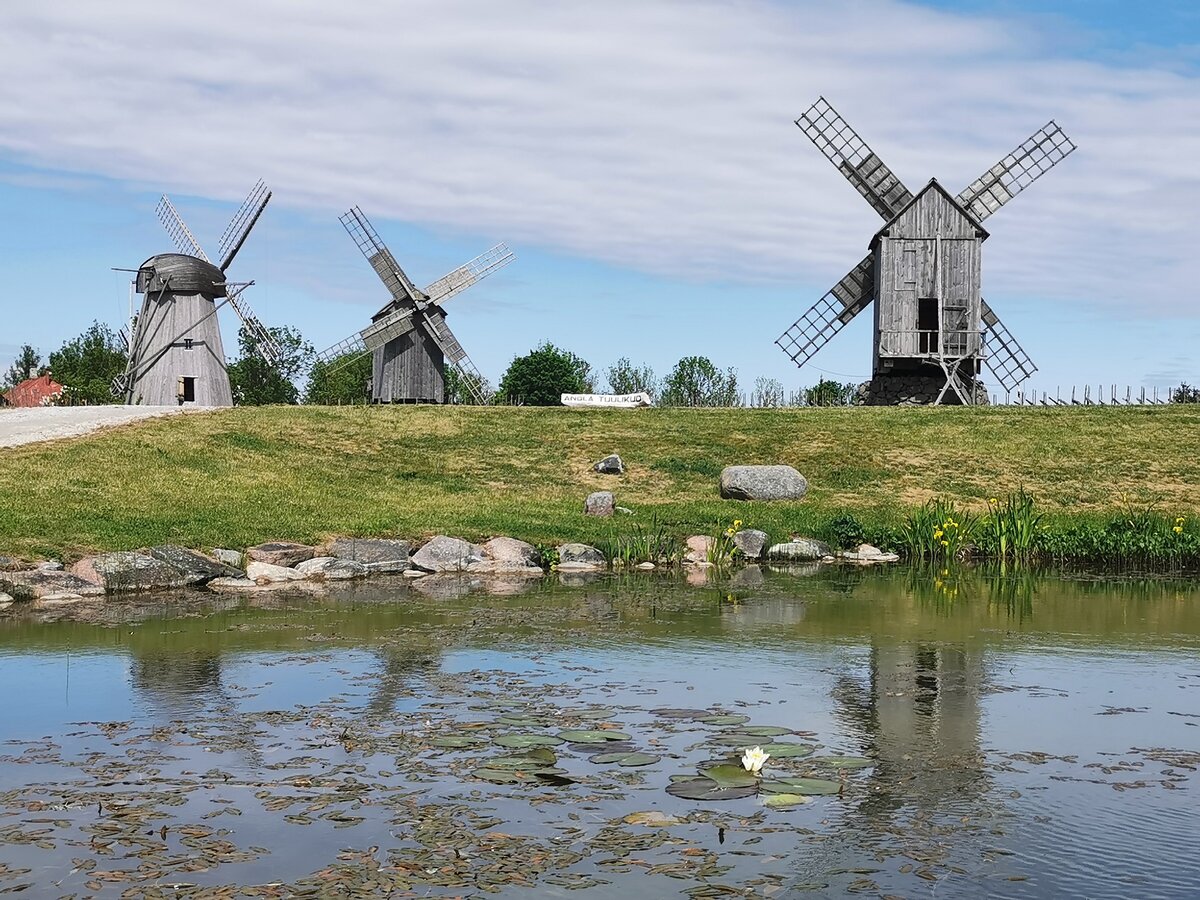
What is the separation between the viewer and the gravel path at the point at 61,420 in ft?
103

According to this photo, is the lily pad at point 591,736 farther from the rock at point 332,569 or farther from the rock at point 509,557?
the rock at point 509,557

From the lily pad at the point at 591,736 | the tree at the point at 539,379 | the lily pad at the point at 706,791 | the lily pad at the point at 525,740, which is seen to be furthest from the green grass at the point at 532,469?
the tree at the point at 539,379

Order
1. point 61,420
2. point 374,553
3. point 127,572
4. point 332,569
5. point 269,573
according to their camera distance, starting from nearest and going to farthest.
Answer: point 127,572 < point 269,573 < point 332,569 < point 374,553 < point 61,420


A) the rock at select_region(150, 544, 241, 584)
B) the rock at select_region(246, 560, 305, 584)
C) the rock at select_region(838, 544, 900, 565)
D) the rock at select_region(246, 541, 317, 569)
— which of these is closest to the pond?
the rock at select_region(150, 544, 241, 584)

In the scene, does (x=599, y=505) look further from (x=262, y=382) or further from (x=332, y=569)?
(x=262, y=382)

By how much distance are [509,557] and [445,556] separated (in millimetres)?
1099

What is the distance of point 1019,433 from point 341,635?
87.4 ft

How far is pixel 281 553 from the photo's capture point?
2130cm

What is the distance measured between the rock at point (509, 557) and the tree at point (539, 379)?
155 ft

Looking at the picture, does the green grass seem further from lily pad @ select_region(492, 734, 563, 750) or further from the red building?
the red building

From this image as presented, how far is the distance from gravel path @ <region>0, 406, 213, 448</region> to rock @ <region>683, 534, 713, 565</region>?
52.7 ft

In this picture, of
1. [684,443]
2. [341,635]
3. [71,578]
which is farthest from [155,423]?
[341,635]

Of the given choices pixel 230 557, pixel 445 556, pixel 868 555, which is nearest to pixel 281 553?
pixel 230 557

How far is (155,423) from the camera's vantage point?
3519cm
